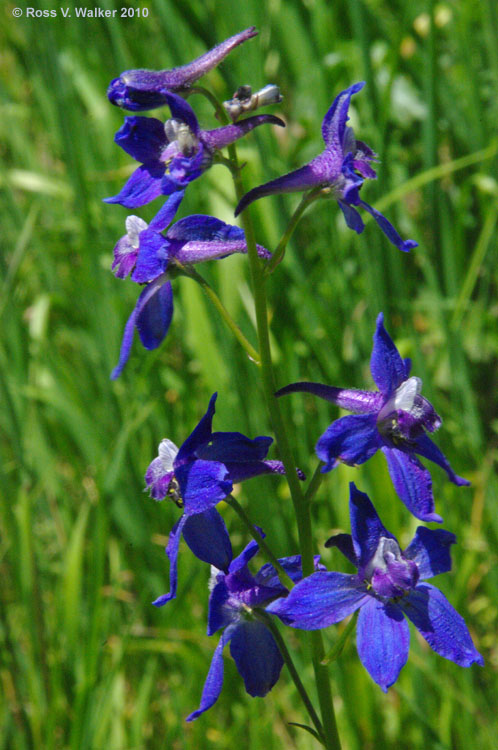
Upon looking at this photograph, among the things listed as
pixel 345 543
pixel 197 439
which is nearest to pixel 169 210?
pixel 197 439

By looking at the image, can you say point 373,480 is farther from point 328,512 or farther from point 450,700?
point 450,700

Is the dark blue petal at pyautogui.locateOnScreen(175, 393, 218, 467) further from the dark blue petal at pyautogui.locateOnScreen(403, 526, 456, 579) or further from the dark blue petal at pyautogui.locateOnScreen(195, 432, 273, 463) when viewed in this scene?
the dark blue petal at pyautogui.locateOnScreen(403, 526, 456, 579)

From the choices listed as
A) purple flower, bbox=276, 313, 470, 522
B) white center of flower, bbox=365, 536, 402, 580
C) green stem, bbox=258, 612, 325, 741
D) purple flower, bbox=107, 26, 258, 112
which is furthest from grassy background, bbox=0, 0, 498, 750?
purple flower, bbox=107, 26, 258, 112

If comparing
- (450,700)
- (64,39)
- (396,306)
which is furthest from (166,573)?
(64,39)

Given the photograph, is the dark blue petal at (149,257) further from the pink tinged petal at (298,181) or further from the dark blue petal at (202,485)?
the dark blue petal at (202,485)

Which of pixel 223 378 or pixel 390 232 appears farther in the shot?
pixel 223 378

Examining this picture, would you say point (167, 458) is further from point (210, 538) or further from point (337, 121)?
point (337, 121)
